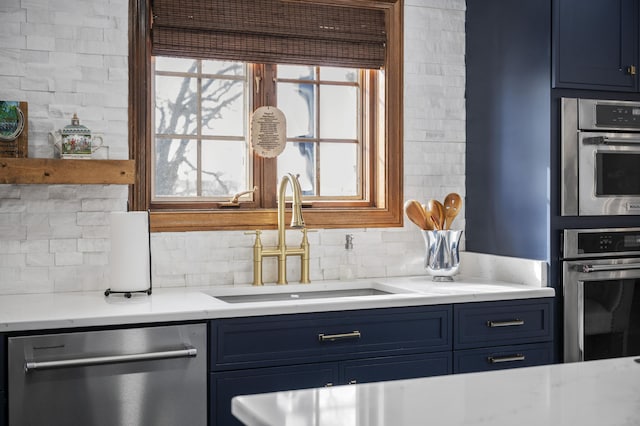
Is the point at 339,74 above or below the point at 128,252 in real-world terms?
above

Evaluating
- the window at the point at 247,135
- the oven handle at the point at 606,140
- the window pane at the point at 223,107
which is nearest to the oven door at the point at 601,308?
the oven handle at the point at 606,140

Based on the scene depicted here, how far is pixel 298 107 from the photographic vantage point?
11.9 ft

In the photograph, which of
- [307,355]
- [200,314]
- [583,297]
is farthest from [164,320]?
[583,297]

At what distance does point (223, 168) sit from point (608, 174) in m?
1.77

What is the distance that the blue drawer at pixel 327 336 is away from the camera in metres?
2.63

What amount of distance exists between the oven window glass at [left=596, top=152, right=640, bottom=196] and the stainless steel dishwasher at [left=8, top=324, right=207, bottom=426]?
1880 millimetres

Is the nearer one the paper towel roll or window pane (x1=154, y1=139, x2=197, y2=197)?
the paper towel roll

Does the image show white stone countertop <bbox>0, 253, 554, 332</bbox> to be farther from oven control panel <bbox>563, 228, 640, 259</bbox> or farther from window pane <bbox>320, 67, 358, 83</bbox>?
window pane <bbox>320, 67, 358, 83</bbox>

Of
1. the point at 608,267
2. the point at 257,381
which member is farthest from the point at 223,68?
the point at 608,267

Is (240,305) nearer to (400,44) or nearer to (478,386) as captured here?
(478,386)

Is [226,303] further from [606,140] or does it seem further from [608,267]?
[606,140]

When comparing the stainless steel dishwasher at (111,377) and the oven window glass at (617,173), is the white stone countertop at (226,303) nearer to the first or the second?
the stainless steel dishwasher at (111,377)

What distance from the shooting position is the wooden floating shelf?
2781mm

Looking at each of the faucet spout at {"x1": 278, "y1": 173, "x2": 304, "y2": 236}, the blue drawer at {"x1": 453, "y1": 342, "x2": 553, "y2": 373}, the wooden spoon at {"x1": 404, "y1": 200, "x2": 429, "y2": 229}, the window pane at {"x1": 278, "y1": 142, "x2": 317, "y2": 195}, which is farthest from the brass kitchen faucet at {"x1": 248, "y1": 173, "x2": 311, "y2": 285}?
the blue drawer at {"x1": 453, "y1": 342, "x2": 553, "y2": 373}
